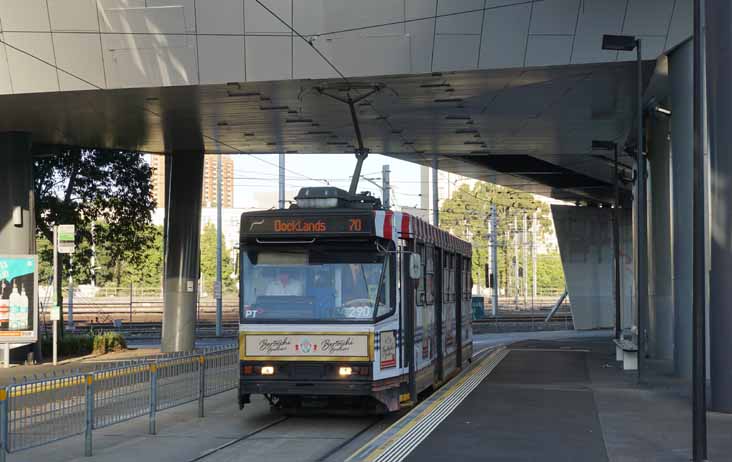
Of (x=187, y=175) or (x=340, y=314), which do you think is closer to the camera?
(x=340, y=314)

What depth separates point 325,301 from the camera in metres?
15.2

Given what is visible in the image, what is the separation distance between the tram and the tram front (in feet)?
0.05

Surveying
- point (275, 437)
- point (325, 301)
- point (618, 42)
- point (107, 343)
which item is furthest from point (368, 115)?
point (275, 437)

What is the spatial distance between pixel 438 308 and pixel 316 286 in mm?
4726

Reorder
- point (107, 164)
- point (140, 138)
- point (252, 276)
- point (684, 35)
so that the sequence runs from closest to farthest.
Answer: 1. point (252, 276)
2. point (684, 35)
3. point (140, 138)
4. point (107, 164)

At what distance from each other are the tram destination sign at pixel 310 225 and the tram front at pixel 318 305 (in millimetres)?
14

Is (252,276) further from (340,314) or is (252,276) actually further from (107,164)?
(107,164)

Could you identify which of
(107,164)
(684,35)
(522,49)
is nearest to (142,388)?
(522,49)

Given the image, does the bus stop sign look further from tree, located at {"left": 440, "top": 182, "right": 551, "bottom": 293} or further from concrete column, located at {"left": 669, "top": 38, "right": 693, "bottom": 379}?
tree, located at {"left": 440, "top": 182, "right": 551, "bottom": 293}

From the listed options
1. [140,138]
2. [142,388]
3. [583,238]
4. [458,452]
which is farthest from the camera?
[583,238]

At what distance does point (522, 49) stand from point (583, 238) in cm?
3382

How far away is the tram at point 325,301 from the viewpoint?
15.0m

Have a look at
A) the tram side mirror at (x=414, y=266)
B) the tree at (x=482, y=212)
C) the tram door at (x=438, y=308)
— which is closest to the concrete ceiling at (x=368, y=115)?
the tram door at (x=438, y=308)

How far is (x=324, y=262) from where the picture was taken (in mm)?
15266
